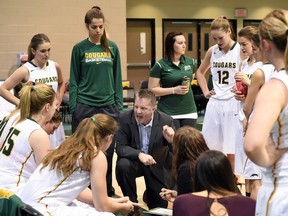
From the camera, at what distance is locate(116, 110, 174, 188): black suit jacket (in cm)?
429

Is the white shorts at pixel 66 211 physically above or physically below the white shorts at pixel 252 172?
above

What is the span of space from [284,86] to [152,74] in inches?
136

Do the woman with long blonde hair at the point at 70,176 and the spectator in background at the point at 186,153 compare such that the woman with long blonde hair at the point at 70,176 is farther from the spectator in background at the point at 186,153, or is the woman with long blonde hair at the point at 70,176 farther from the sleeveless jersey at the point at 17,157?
the spectator in background at the point at 186,153

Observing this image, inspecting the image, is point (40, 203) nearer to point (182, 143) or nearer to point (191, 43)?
point (182, 143)

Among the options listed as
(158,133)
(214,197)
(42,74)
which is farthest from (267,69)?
(42,74)

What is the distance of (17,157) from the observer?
318 centimetres

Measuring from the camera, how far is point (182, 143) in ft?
10.1

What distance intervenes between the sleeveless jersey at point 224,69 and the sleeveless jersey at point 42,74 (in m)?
1.59

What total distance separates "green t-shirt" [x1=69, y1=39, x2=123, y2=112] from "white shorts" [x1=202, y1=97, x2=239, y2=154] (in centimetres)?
103

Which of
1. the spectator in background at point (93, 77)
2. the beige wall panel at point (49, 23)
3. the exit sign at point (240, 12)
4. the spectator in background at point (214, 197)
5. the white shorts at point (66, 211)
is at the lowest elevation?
the white shorts at point (66, 211)

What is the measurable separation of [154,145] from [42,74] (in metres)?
1.37

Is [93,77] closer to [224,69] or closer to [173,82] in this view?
[173,82]

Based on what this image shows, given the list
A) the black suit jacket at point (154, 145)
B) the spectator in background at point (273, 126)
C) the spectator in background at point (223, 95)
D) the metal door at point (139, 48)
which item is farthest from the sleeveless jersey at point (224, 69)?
the metal door at point (139, 48)

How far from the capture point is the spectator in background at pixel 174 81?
5199 millimetres
